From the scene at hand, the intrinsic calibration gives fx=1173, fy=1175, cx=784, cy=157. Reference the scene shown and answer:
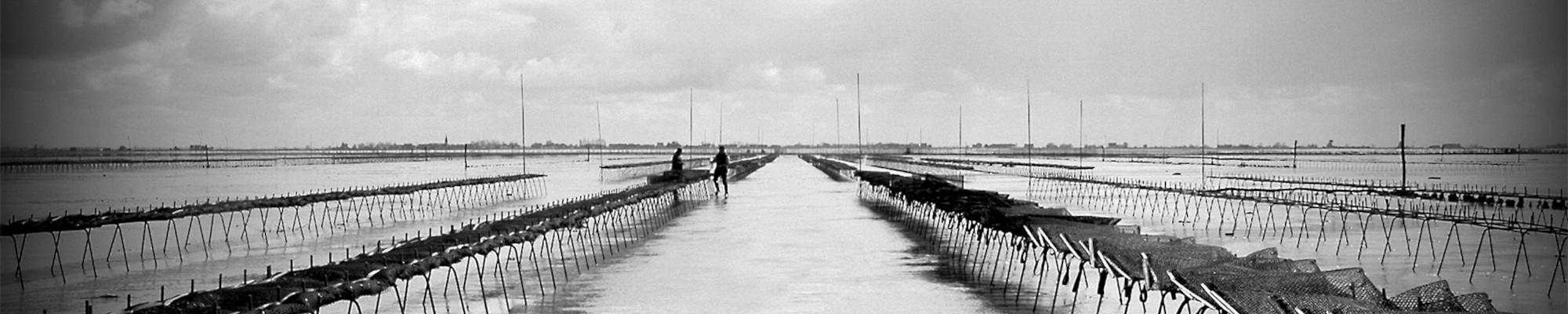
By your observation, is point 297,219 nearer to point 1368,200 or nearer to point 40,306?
point 40,306

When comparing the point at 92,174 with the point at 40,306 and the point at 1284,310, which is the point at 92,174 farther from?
the point at 1284,310

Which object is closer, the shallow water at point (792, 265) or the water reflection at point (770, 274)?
the water reflection at point (770, 274)

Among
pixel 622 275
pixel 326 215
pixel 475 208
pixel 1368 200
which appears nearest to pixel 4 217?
pixel 326 215

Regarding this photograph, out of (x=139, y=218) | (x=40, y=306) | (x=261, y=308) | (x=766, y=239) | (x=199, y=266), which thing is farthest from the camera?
(x=766, y=239)

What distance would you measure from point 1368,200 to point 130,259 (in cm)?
3125

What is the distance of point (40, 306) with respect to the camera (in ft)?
43.8

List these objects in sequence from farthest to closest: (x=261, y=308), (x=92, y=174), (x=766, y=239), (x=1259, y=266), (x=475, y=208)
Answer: (x=92, y=174) → (x=475, y=208) → (x=766, y=239) → (x=1259, y=266) → (x=261, y=308)

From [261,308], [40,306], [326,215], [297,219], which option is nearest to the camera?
[261,308]

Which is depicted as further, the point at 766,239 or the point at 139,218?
the point at 766,239

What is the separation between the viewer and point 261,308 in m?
8.54

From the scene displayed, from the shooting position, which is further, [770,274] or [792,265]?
[792,265]

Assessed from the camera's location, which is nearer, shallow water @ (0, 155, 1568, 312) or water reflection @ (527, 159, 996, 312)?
water reflection @ (527, 159, 996, 312)

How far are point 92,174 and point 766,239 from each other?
193ft

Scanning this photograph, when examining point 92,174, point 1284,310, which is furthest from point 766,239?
point 92,174
